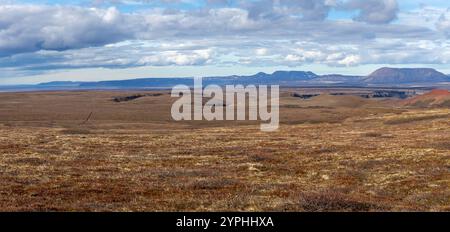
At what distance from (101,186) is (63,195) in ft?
11.0

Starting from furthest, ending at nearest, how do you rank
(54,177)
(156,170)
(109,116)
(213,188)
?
(109,116), (156,170), (54,177), (213,188)

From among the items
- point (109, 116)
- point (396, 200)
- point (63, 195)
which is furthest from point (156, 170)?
point (109, 116)

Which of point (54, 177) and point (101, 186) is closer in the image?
point (101, 186)

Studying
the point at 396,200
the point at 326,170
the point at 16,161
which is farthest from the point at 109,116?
the point at 396,200

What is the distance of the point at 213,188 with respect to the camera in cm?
2933

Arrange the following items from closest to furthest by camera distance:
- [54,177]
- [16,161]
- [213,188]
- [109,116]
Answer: [213,188]
[54,177]
[16,161]
[109,116]
